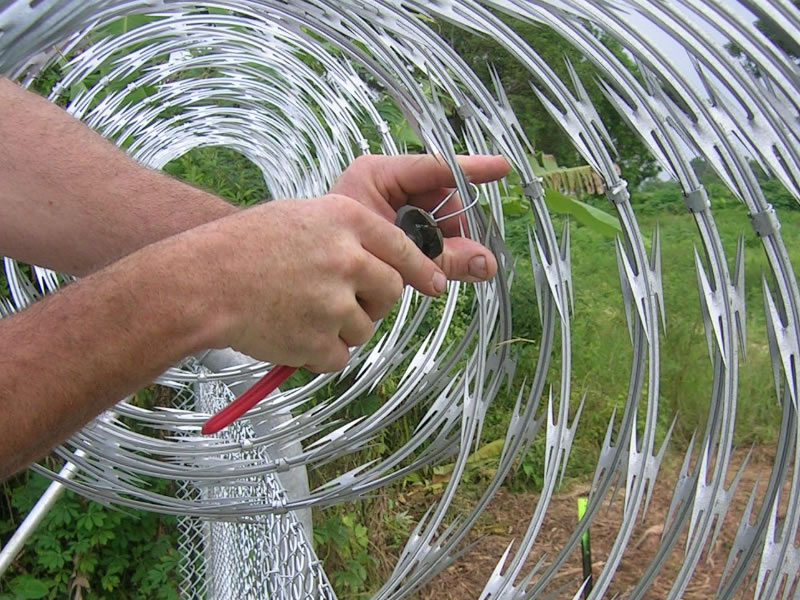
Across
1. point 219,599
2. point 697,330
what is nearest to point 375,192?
point 219,599

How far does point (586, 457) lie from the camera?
5.25 meters

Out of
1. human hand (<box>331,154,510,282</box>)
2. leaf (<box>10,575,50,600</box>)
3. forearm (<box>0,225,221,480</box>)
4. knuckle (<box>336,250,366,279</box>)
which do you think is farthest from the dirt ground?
forearm (<box>0,225,221,480</box>)

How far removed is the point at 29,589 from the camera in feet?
13.3

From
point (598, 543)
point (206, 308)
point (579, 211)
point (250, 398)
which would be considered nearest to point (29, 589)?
point (598, 543)

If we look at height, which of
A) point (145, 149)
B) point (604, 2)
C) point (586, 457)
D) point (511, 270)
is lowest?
point (586, 457)

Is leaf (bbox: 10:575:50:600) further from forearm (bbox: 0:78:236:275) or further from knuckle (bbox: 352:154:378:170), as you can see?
knuckle (bbox: 352:154:378:170)

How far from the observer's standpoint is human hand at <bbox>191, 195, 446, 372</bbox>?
3.49 ft

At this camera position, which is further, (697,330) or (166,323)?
(697,330)

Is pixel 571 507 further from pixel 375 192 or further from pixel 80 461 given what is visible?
pixel 375 192

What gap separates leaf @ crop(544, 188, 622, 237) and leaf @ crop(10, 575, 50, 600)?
326 centimetres

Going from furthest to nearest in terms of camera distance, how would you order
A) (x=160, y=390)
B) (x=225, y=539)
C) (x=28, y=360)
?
(x=160, y=390) → (x=225, y=539) → (x=28, y=360)

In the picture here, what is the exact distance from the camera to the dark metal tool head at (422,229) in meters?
1.41

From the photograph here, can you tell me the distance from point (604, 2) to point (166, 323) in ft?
2.25

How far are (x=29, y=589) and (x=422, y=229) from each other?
3575 mm
